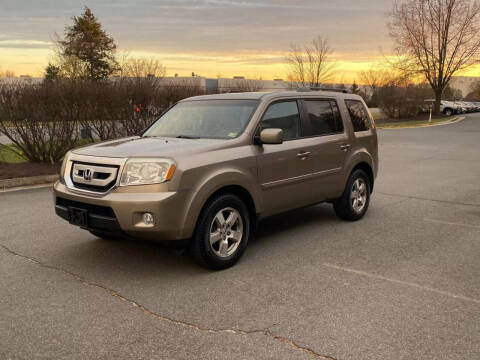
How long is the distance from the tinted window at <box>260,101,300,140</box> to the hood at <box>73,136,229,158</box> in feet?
2.37

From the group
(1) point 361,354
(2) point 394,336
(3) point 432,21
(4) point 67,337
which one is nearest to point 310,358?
(1) point 361,354

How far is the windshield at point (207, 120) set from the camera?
5.18m

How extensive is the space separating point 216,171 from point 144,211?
815 mm

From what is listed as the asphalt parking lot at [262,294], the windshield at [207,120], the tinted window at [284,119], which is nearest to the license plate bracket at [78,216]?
the asphalt parking lot at [262,294]

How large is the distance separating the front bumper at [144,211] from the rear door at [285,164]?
115 cm

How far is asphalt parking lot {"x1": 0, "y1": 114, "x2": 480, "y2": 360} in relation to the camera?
3258mm

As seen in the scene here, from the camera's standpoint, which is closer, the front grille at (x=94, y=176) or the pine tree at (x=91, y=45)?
the front grille at (x=94, y=176)

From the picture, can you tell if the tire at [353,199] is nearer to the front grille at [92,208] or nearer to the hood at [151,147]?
the hood at [151,147]

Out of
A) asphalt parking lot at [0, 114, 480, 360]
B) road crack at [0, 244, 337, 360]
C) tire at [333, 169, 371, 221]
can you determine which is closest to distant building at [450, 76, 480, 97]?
tire at [333, 169, 371, 221]

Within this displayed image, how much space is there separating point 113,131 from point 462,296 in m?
10.2

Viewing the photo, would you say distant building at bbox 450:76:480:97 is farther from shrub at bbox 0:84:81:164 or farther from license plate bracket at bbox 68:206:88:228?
license plate bracket at bbox 68:206:88:228

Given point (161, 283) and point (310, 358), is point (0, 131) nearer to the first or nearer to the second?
point (161, 283)

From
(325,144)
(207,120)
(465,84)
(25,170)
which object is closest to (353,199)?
(325,144)

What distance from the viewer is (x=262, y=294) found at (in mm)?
4117
